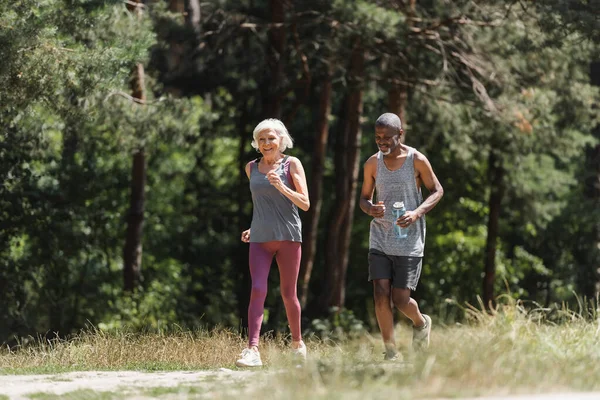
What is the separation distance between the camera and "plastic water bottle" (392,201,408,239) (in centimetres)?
855

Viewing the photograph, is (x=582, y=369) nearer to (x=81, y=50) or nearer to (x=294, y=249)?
(x=294, y=249)

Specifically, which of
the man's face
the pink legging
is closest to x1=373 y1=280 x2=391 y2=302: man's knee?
the pink legging

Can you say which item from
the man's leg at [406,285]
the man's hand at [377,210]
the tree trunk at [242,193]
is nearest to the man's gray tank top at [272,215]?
the man's hand at [377,210]

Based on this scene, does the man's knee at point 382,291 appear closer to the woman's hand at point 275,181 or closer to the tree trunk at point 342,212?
the woman's hand at point 275,181

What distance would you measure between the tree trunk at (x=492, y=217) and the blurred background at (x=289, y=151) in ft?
0.18

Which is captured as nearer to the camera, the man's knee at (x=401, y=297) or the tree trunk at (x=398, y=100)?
the man's knee at (x=401, y=297)

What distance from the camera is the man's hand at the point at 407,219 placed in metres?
8.41

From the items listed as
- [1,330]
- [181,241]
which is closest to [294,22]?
[1,330]

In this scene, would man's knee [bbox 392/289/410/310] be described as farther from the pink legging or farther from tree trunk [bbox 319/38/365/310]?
tree trunk [bbox 319/38/365/310]

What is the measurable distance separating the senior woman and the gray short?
0.62 metres

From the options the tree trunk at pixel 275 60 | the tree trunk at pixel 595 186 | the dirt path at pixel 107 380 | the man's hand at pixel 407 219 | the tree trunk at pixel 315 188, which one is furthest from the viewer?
the tree trunk at pixel 595 186

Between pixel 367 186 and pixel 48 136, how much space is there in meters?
8.63

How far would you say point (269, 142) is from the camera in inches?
346

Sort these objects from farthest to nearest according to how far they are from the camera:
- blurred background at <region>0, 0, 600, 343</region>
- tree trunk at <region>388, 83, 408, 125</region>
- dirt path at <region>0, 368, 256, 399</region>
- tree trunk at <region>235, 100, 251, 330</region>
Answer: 1. tree trunk at <region>235, 100, 251, 330</region>
2. tree trunk at <region>388, 83, 408, 125</region>
3. blurred background at <region>0, 0, 600, 343</region>
4. dirt path at <region>0, 368, 256, 399</region>
